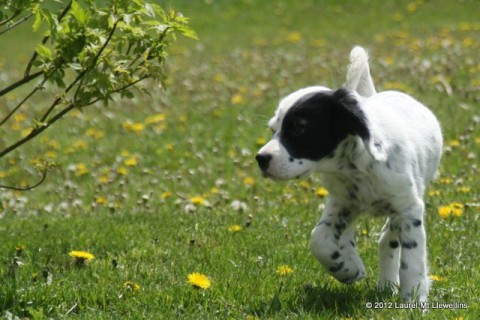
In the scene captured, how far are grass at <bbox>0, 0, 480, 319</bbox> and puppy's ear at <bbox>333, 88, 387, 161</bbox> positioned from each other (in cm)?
78

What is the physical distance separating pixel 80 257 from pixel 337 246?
59.7 inches

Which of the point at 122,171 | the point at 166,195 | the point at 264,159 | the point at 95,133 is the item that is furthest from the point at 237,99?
the point at 264,159

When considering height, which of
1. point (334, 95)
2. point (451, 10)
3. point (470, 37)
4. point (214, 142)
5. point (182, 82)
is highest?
point (334, 95)

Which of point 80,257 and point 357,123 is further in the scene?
point 80,257

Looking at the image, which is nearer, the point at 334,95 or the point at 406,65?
the point at 334,95

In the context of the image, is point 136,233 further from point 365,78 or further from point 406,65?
point 406,65

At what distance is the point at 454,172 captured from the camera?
8000mm

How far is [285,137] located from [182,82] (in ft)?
A: 30.7

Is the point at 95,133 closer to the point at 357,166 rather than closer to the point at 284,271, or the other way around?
the point at 284,271

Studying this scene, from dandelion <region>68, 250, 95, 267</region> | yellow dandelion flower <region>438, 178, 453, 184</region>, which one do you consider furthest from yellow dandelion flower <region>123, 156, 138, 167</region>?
dandelion <region>68, 250, 95, 267</region>

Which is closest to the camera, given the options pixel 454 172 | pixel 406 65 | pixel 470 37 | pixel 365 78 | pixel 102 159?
pixel 365 78

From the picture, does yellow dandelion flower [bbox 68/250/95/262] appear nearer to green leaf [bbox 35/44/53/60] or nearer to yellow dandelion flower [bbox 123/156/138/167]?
green leaf [bbox 35/44/53/60]

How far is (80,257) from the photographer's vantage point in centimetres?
539

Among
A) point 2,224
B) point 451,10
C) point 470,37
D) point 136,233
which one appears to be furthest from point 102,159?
point 451,10
